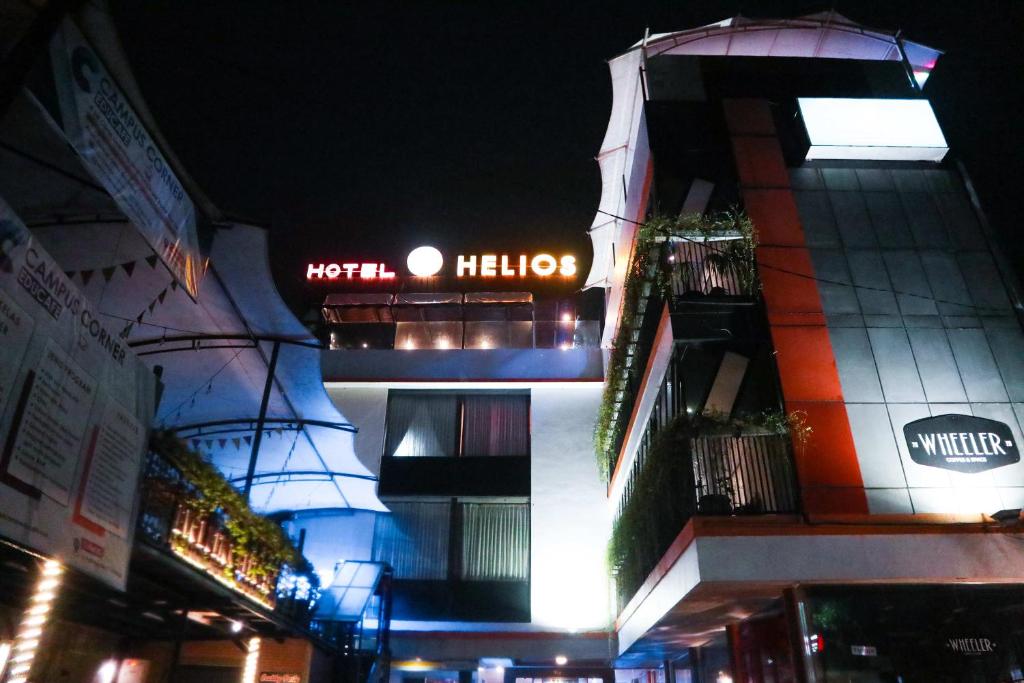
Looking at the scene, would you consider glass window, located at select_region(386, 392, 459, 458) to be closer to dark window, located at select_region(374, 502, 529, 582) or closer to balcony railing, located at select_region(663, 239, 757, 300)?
dark window, located at select_region(374, 502, 529, 582)

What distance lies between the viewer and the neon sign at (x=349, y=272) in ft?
86.7

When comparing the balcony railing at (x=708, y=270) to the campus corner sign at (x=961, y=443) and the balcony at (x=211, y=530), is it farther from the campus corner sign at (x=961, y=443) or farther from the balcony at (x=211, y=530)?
the balcony at (x=211, y=530)

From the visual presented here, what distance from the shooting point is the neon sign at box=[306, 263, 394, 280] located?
86.7 feet

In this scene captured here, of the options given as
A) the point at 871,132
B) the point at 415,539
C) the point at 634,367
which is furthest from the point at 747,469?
the point at 415,539

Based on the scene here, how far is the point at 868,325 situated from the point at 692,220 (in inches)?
124

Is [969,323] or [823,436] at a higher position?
[969,323]

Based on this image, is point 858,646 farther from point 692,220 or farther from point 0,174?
point 0,174

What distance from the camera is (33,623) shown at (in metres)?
5.92

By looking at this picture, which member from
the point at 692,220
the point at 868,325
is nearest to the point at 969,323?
the point at 868,325

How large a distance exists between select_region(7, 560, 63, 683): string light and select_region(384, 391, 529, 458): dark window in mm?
12982

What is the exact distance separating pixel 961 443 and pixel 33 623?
441 inches

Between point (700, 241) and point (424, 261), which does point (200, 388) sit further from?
point (424, 261)

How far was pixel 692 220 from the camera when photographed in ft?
33.8

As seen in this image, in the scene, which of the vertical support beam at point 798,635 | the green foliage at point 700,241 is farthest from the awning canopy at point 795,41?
the vertical support beam at point 798,635
